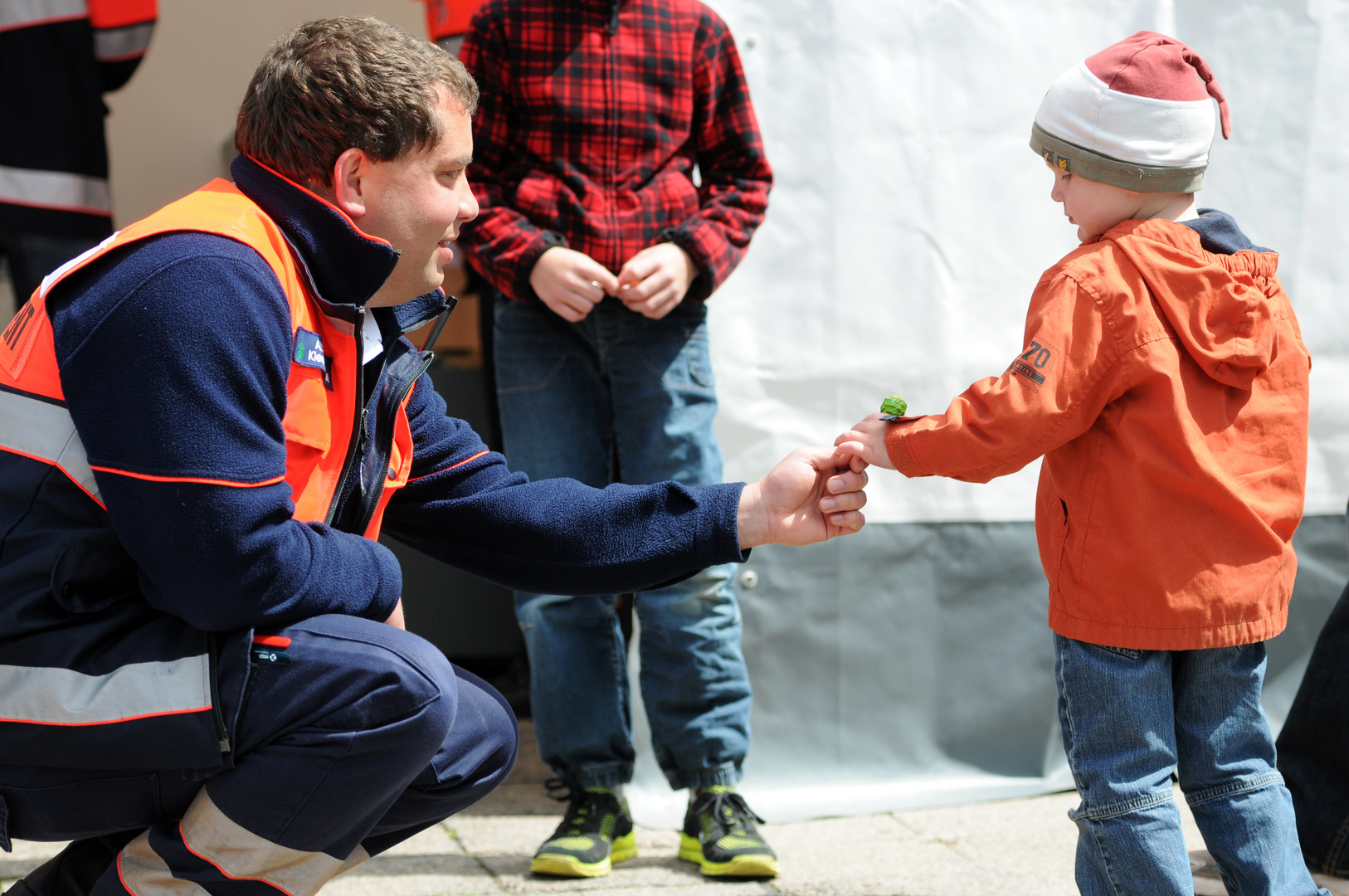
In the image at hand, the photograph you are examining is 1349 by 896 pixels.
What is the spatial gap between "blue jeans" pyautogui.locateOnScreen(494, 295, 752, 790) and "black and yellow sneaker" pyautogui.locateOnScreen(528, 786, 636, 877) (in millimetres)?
38

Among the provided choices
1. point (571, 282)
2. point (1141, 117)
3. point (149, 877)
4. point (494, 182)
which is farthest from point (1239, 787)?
point (494, 182)

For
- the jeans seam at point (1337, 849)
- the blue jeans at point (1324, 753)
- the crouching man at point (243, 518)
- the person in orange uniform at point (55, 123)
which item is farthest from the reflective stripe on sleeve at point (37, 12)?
the jeans seam at point (1337, 849)

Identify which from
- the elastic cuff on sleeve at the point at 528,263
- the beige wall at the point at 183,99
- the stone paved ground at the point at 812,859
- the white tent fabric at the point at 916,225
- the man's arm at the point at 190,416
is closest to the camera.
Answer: the man's arm at the point at 190,416

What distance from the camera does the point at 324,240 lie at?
147cm

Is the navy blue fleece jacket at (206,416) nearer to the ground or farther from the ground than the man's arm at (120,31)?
nearer to the ground

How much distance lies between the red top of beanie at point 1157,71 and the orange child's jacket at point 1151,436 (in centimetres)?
19

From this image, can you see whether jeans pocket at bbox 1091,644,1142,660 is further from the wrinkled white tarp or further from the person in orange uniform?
the person in orange uniform

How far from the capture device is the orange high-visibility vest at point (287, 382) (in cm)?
133

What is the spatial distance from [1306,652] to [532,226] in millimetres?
2042

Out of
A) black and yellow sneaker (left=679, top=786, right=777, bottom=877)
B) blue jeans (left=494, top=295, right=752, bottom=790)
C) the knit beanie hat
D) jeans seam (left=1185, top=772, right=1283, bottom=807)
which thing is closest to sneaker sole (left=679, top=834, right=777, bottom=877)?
black and yellow sneaker (left=679, top=786, right=777, bottom=877)

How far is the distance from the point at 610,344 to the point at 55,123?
1471 millimetres

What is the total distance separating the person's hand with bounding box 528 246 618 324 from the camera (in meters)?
2.19

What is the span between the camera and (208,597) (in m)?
1.31

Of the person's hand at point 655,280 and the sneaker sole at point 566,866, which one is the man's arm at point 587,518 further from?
the sneaker sole at point 566,866
